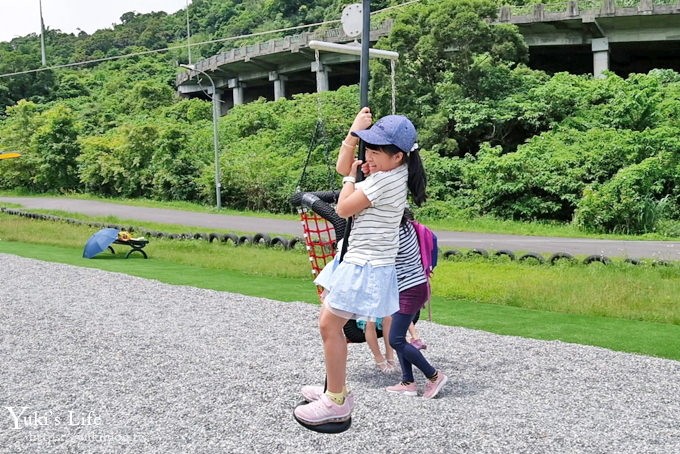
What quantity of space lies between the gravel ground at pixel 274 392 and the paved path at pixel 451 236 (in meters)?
9.15

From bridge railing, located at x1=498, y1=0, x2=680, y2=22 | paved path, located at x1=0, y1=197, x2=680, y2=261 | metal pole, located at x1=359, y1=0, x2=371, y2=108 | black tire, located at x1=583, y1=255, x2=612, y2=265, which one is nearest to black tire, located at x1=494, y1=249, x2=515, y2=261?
black tire, located at x1=583, y1=255, x2=612, y2=265

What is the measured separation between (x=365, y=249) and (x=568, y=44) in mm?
30948

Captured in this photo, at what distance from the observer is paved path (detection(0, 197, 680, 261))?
1605 cm

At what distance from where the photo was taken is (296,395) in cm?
518

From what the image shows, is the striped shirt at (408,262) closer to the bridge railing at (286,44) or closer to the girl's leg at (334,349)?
the girl's leg at (334,349)

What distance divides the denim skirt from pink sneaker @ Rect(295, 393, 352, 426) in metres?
0.45

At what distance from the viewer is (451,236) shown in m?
19.8

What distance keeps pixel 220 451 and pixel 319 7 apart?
6099 centimetres

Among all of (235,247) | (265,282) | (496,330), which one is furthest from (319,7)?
(496,330)

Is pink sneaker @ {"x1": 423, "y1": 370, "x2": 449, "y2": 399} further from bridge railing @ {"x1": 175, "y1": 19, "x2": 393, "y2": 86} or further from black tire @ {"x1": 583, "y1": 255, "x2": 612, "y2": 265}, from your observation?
bridge railing @ {"x1": 175, "y1": 19, "x2": 393, "y2": 86}

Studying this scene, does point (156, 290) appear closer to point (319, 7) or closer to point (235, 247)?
point (235, 247)

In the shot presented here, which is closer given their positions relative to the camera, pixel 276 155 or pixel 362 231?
pixel 362 231

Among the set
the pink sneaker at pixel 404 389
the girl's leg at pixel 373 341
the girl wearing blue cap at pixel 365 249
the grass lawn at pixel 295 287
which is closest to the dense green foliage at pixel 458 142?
the grass lawn at pixel 295 287

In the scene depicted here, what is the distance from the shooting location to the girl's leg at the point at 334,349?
12.3 feet
